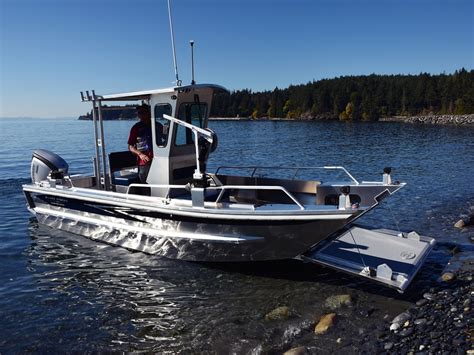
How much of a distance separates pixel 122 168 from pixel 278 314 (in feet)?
18.6

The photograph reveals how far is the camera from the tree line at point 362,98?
92625 mm

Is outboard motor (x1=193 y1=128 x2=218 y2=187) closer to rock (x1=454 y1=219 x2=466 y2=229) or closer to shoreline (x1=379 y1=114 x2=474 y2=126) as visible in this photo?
Result: rock (x1=454 y1=219 x2=466 y2=229)

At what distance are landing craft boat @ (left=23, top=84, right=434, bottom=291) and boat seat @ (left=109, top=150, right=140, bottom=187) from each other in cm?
3

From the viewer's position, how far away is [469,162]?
23.5 metres

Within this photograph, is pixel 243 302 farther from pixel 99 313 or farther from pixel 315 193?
pixel 315 193

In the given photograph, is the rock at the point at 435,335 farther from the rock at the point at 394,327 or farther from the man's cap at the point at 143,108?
the man's cap at the point at 143,108

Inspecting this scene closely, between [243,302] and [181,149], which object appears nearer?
[243,302]

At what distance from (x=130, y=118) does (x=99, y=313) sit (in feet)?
15.1

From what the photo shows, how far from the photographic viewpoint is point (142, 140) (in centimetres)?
920

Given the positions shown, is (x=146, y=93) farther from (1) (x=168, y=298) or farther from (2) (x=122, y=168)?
(1) (x=168, y=298)

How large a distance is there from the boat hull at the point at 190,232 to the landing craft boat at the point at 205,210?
0.02m

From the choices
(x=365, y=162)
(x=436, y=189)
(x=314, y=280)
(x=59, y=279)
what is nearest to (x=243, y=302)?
(x=314, y=280)

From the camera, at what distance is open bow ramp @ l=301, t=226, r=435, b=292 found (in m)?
6.54

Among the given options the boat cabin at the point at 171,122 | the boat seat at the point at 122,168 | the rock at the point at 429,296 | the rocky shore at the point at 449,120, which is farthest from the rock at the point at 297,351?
the rocky shore at the point at 449,120
